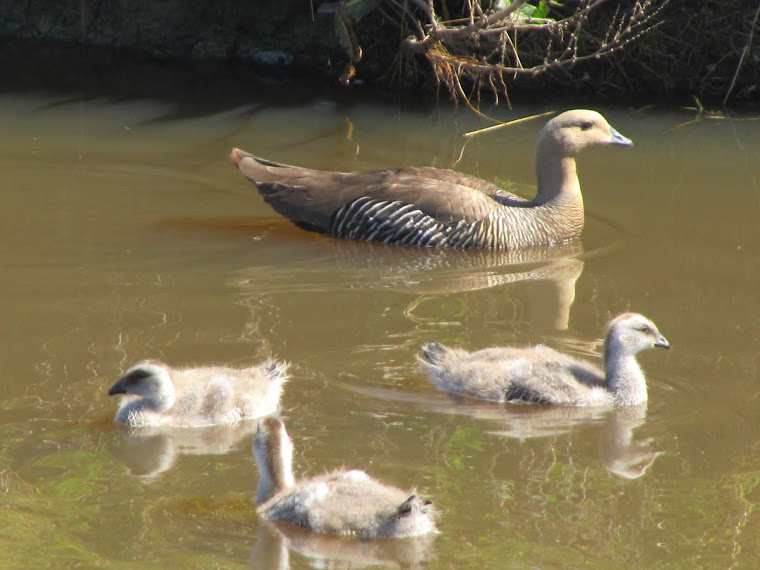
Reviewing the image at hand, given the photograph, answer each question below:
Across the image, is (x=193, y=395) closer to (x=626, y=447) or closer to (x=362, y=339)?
(x=362, y=339)

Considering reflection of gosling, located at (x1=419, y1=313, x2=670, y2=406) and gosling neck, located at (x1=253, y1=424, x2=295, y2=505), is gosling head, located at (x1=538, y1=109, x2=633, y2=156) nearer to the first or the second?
reflection of gosling, located at (x1=419, y1=313, x2=670, y2=406)

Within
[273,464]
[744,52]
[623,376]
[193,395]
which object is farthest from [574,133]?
[273,464]

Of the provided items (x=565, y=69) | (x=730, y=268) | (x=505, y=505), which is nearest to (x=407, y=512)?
(x=505, y=505)

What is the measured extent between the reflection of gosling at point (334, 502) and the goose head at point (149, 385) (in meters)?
1.07

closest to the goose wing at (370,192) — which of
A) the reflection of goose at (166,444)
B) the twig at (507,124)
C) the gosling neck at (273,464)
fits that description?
the twig at (507,124)

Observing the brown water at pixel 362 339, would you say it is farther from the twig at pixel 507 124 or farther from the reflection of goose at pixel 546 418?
the twig at pixel 507 124

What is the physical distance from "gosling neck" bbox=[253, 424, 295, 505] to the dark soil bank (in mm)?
9715

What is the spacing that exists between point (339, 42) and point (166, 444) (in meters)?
9.79

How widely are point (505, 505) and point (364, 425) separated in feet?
3.41

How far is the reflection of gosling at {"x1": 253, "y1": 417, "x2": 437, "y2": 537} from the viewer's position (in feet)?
16.1

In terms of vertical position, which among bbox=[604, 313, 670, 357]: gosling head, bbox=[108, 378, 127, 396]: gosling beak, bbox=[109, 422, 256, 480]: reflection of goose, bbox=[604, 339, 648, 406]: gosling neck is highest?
bbox=[604, 313, 670, 357]: gosling head

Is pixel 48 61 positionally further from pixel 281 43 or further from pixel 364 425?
pixel 364 425

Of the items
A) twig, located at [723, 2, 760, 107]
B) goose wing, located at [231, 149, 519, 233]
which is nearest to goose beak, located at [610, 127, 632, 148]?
goose wing, located at [231, 149, 519, 233]

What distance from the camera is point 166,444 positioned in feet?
19.7
